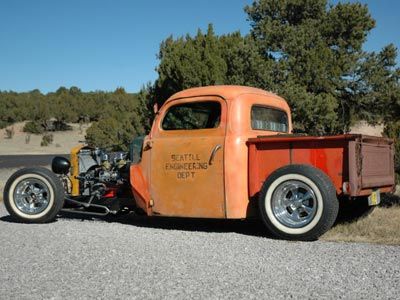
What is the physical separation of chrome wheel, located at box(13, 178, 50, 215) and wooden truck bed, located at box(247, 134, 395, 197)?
346cm

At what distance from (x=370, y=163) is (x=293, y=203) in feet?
3.84

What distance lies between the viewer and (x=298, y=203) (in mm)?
6625

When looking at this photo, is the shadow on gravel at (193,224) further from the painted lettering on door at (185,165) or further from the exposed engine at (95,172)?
the painted lettering on door at (185,165)

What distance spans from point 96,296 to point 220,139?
321cm

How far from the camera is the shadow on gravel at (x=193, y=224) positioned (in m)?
7.56

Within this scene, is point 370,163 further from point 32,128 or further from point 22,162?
point 32,128

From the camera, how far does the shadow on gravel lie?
7.56m

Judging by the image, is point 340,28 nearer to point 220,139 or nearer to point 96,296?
point 220,139

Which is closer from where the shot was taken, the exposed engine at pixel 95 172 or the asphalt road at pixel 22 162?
the exposed engine at pixel 95 172

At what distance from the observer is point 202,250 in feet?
19.9

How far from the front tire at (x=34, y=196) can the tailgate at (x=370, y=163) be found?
4386 millimetres

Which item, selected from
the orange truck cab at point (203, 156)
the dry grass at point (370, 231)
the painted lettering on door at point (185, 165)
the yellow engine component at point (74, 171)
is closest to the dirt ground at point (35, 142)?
the yellow engine component at point (74, 171)

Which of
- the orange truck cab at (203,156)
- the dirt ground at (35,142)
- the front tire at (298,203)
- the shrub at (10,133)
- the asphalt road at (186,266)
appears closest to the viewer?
the asphalt road at (186,266)

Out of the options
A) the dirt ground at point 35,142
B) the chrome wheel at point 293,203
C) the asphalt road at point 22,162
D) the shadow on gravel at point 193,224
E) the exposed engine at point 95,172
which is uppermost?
the dirt ground at point 35,142
